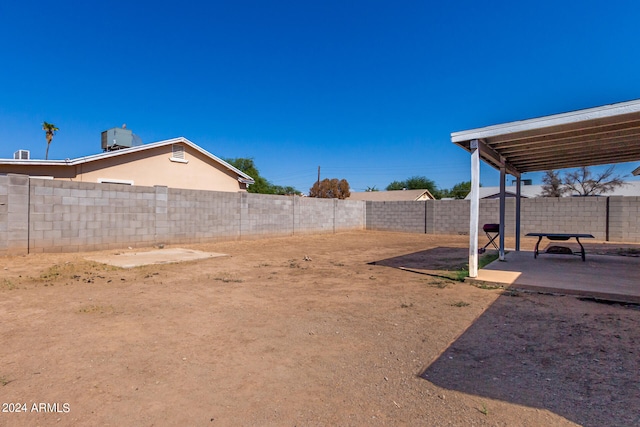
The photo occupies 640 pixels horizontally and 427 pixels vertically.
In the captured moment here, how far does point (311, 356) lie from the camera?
3.04 metres

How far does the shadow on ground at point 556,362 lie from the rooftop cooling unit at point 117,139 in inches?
648

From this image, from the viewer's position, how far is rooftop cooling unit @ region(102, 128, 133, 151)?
50.9ft

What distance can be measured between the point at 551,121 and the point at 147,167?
49.3 ft

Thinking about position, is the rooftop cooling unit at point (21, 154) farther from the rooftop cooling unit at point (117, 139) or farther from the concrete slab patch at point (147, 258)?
the concrete slab patch at point (147, 258)

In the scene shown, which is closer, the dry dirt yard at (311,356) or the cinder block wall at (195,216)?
the dry dirt yard at (311,356)

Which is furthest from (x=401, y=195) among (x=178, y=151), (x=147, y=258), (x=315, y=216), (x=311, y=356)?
(x=311, y=356)

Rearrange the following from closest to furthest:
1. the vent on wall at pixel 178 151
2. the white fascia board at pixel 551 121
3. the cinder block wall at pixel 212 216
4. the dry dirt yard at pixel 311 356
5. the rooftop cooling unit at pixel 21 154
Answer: the dry dirt yard at pixel 311 356, the white fascia board at pixel 551 121, the cinder block wall at pixel 212 216, the rooftop cooling unit at pixel 21 154, the vent on wall at pixel 178 151

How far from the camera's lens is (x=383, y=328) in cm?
375

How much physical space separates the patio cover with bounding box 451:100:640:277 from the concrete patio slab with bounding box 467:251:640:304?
0.69 metres

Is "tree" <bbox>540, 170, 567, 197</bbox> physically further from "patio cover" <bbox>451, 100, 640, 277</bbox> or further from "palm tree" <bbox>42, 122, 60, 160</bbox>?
"palm tree" <bbox>42, 122, 60, 160</bbox>

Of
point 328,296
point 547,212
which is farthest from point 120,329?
point 547,212

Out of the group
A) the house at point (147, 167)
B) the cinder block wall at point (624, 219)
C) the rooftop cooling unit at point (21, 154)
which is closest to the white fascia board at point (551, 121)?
the cinder block wall at point (624, 219)

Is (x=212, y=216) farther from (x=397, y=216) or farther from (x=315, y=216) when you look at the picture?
(x=397, y=216)

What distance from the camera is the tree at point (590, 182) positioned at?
33.0 metres
